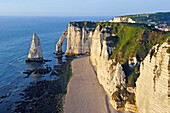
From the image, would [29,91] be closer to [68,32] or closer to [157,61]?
[157,61]

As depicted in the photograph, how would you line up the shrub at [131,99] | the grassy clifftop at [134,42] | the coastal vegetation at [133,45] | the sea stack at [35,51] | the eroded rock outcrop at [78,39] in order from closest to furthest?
the shrub at [131,99] < the coastal vegetation at [133,45] < the grassy clifftop at [134,42] < the sea stack at [35,51] < the eroded rock outcrop at [78,39]

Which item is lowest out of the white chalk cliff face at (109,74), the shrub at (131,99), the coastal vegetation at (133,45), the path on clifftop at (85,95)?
the path on clifftop at (85,95)

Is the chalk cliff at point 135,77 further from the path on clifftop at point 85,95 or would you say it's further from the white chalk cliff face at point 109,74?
the path on clifftop at point 85,95

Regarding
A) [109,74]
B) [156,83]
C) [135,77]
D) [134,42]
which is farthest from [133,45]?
[156,83]

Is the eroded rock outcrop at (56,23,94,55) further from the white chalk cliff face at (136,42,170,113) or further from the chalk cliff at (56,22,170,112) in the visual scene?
the white chalk cliff face at (136,42,170,113)

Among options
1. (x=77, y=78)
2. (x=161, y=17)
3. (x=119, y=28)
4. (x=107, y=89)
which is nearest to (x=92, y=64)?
(x=77, y=78)

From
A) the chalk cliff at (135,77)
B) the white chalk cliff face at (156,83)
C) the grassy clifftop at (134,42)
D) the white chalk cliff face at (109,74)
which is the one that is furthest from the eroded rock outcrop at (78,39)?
the white chalk cliff face at (156,83)

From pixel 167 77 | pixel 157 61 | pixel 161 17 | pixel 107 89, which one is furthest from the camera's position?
pixel 161 17
